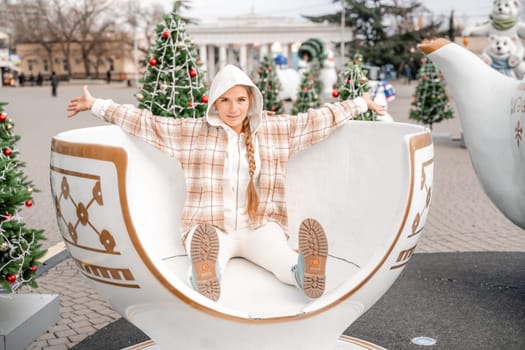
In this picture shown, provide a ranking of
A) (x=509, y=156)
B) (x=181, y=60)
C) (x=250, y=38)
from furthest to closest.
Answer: (x=250, y=38), (x=181, y=60), (x=509, y=156)

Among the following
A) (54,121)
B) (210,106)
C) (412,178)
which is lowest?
(54,121)

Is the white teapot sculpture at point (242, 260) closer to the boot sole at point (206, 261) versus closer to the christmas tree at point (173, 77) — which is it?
the boot sole at point (206, 261)

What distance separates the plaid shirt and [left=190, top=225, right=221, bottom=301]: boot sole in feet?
1.08

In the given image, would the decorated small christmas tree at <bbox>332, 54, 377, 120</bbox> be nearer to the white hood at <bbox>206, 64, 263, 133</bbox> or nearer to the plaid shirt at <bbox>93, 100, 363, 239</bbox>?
the plaid shirt at <bbox>93, 100, 363, 239</bbox>

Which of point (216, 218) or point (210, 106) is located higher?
point (210, 106)

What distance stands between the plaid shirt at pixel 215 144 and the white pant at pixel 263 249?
5cm

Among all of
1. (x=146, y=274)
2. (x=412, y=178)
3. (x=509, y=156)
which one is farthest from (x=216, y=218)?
(x=509, y=156)

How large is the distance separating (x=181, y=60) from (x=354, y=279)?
433 centimetres

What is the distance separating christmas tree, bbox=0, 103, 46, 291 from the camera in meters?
3.38

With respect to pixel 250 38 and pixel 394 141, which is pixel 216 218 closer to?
pixel 394 141

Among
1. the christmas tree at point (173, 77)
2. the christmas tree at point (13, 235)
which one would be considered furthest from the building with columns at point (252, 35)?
the christmas tree at point (13, 235)

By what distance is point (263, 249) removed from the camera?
3082mm

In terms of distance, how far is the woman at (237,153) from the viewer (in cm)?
304

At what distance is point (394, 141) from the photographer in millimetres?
3041
